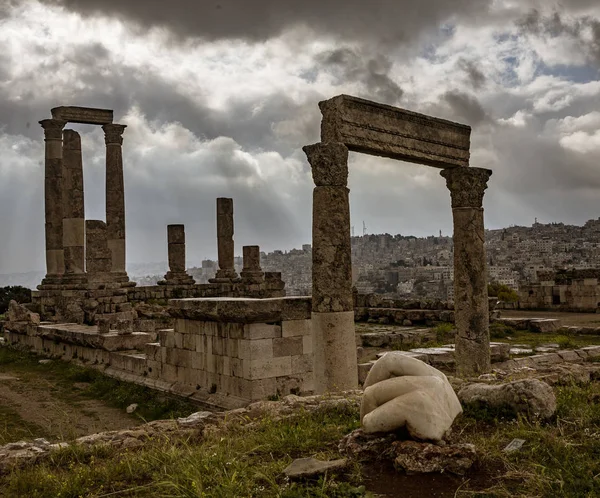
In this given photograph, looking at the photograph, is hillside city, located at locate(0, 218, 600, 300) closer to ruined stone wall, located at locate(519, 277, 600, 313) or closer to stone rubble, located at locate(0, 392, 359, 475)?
ruined stone wall, located at locate(519, 277, 600, 313)

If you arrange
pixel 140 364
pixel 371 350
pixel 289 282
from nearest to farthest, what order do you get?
pixel 140 364 → pixel 371 350 → pixel 289 282

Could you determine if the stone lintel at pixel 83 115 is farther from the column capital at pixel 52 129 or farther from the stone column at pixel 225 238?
the stone column at pixel 225 238

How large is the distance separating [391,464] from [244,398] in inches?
235

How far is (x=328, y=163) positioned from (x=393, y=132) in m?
1.73

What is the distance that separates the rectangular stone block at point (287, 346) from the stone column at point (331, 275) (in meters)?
1.46

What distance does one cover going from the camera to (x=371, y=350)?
16.3 meters

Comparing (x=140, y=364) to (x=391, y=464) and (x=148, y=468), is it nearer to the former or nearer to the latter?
(x=148, y=468)

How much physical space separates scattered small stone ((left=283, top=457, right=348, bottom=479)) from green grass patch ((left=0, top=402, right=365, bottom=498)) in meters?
0.06

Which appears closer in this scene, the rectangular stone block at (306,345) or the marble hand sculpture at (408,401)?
the marble hand sculpture at (408,401)

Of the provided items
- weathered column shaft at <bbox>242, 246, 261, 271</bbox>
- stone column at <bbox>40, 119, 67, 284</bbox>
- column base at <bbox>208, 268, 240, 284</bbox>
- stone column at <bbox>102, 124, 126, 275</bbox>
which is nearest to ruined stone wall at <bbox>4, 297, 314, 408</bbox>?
stone column at <bbox>40, 119, 67, 284</bbox>

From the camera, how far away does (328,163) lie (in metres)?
9.55

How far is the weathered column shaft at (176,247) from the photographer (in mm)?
31344

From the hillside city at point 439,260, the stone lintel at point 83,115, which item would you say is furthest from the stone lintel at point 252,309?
the hillside city at point 439,260

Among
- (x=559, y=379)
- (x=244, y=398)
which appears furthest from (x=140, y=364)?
(x=559, y=379)
